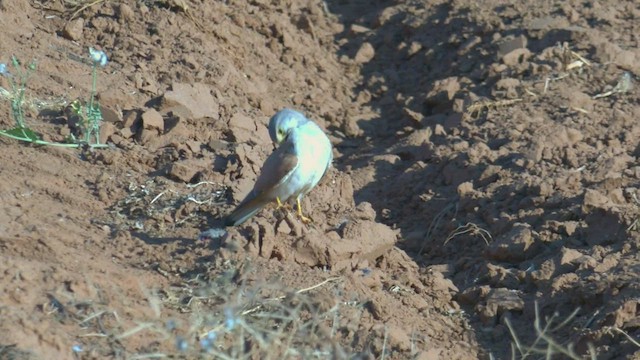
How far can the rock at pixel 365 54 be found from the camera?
10.9 m

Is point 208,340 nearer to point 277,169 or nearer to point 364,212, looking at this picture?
point 277,169

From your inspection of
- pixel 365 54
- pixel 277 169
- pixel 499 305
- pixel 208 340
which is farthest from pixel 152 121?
pixel 365 54

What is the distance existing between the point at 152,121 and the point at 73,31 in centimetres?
143

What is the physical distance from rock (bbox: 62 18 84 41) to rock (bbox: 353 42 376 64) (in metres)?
2.66

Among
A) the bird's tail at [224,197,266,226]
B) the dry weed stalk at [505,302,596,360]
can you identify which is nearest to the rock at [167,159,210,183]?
the bird's tail at [224,197,266,226]

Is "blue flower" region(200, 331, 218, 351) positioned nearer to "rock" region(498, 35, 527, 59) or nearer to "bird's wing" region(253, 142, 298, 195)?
"bird's wing" region(253, 142, 298, 195)

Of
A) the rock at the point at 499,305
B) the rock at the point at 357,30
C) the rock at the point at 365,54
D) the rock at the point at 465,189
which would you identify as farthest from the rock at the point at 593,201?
the rock at the point at 357,30

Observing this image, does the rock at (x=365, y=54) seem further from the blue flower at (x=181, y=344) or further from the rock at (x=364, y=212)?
the blue flower at (x=181, y=344)

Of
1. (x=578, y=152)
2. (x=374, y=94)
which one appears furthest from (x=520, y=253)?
(x=374, y=94)

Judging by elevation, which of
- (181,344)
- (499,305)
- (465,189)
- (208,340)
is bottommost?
(465,189)

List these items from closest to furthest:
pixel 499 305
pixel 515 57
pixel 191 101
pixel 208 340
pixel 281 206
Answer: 1. pixel 208 340
2. pixel 499 305
3. pixel 281 206
4. pixel 191 101
5. pixel 515 57

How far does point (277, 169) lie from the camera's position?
7.24 m

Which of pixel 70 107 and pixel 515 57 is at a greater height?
pixel 70 107

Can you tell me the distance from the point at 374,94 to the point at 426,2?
1.37 m
